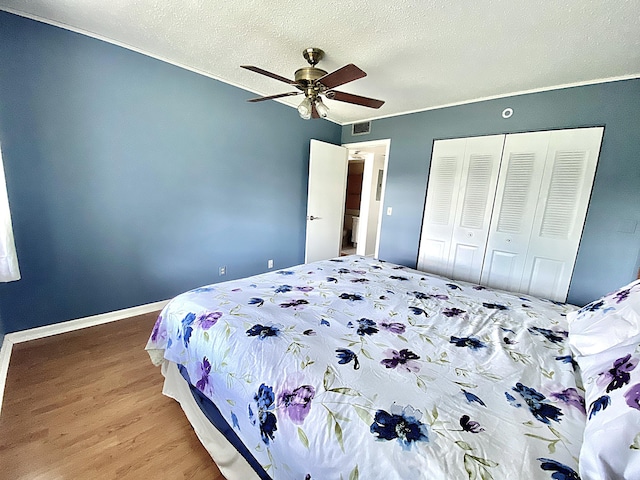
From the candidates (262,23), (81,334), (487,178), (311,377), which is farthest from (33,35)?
(487,178)

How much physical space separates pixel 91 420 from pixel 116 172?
1877mm

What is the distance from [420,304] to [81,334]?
268cm

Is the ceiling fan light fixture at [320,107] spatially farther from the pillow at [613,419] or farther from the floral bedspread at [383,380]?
the pillow at [613,419]

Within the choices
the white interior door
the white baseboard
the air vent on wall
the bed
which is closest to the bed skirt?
the bed

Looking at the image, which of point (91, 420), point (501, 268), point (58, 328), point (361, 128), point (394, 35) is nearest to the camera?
point (91, 420)

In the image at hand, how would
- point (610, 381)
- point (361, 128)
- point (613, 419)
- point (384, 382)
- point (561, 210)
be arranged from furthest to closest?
point (361, 128), point (561, 210), point (384, 382), point (610, 381), point (613, 419)

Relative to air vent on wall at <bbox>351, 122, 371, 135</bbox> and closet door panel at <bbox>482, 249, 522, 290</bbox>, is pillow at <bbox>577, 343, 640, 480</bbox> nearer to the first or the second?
closet door panel at <bbox>482, 249, 522, 290</bbox>

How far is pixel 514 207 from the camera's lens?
2.79 metres

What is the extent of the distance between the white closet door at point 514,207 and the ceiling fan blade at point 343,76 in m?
2.11

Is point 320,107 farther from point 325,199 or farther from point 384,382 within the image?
point 325,199

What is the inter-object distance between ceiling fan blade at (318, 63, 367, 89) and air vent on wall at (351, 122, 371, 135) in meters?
2.18

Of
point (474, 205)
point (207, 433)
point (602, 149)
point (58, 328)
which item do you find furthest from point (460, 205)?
point (58, 328)

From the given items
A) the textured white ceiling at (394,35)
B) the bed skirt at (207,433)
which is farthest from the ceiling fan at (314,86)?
the bed skirt at (207,433)

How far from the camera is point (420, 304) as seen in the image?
5.19ft
